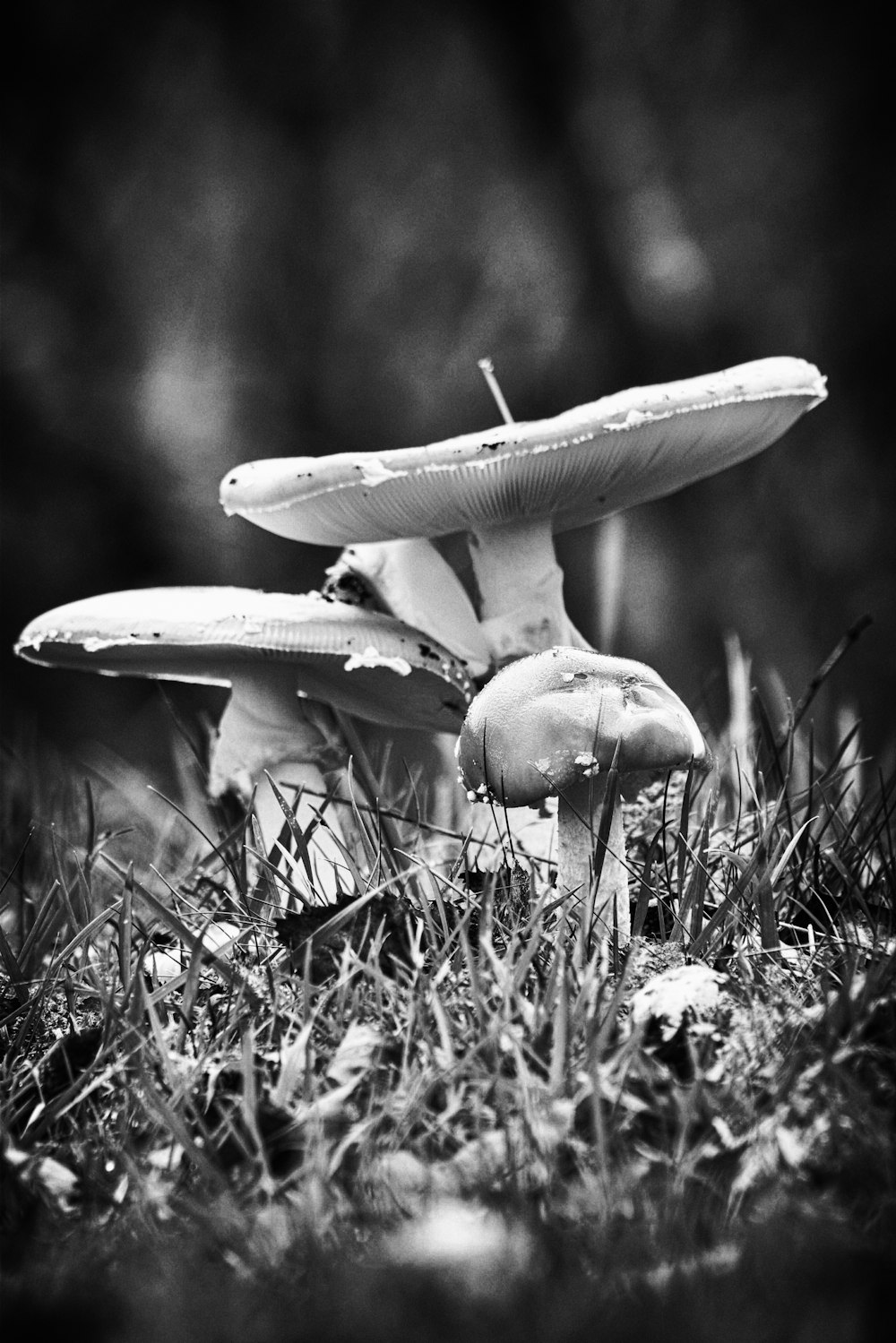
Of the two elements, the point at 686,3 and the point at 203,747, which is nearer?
the point at 203,747

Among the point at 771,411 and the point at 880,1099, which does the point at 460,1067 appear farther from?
the point at 771,411

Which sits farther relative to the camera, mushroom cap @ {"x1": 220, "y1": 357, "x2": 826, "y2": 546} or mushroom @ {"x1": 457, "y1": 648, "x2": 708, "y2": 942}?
mushroom cap @ {"x1": 220, "y1": 357, "x2": 826, "y2": 546}

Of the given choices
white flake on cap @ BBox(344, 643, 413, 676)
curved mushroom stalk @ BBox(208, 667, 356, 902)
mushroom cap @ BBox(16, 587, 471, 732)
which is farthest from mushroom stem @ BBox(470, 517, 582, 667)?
curved mushroom stalk @ BBox(208, 667, 356, 902)

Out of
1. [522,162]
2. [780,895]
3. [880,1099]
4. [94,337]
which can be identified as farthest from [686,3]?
[880,1099]

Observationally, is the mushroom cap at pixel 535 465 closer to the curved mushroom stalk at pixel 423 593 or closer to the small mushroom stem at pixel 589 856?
the curved mushroom stalk at pixel 423 593

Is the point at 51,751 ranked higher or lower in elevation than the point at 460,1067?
higher

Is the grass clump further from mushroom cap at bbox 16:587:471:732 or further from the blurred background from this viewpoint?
the blurred background
